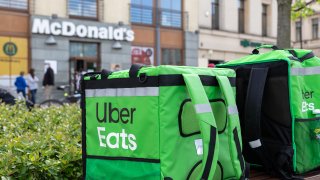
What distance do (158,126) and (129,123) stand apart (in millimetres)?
227

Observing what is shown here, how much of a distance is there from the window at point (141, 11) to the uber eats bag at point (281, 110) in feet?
72.6

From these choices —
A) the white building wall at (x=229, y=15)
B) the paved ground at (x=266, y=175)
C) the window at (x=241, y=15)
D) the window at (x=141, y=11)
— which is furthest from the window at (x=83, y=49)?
the paved ground at (x=266, y=175)

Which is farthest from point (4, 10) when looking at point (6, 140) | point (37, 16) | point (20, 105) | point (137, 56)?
point (6, 140)

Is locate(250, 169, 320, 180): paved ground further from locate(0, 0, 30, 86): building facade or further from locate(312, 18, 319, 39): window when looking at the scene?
locate(312, 18, 319, 39): window

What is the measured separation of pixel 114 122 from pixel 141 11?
77.0ft

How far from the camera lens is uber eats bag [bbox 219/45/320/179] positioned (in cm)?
316

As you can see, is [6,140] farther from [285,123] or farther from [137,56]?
[137,56]

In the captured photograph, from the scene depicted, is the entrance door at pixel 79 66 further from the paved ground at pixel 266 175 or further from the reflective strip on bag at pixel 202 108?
the reflective strip on bag at pixel 202 108

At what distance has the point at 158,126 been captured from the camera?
7.59 ft

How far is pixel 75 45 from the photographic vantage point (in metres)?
23.0

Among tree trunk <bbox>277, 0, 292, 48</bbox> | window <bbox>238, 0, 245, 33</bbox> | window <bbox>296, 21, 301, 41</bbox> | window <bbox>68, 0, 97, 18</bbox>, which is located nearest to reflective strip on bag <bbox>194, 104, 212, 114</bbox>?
tree trunk <bbox>277, 0, 292, 48</bbox>

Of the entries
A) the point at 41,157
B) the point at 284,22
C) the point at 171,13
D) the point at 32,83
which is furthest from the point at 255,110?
the point at 171,13

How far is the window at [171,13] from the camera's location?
87.5 ft

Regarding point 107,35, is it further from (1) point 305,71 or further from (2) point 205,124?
(2) point 205,124
